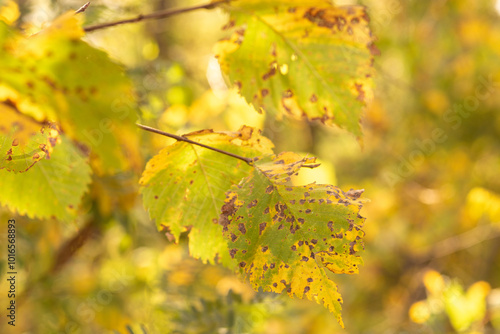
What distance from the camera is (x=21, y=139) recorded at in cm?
33

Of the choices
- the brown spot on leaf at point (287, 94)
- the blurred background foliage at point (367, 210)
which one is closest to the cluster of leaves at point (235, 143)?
the brown spot on leaf at point (287, 94)

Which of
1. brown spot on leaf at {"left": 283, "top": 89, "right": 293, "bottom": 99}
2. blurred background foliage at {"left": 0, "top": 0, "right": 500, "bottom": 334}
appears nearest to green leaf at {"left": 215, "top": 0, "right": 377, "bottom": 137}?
brown spot on leaf at {"left": 283, "top": 89, "right": 293, "bottom": 99}

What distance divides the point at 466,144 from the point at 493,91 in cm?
31

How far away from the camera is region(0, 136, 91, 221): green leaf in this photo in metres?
0.57

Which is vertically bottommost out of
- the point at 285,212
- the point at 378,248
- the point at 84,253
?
the point at 378,248

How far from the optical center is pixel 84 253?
171 cm

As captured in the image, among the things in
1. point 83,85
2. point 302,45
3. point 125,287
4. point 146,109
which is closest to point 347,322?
point 125,287

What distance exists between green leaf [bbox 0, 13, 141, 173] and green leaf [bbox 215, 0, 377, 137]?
298 millimetres

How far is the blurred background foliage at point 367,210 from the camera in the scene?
1.01 m

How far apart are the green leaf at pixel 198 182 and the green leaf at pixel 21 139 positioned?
0.14 meters

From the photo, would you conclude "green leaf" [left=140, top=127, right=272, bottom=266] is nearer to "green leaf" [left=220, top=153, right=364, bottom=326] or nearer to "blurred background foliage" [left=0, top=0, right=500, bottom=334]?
"green leaf" [left=220, top=153, right=364, bottom=326]

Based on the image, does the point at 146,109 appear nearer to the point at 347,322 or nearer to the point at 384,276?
the point at 347,322

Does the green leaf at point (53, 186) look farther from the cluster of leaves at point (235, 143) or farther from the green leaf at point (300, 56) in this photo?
the green leaf at point (300, 56)

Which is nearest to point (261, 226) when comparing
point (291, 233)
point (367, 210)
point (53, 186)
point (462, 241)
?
point (291, 233)
